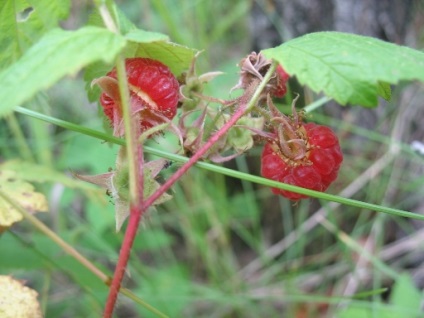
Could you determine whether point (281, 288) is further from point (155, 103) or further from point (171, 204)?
point (155, 103)

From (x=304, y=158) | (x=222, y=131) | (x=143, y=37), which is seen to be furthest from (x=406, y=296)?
(x=143, y=37)

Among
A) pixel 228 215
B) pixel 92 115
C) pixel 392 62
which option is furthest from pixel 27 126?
pixel 392 62

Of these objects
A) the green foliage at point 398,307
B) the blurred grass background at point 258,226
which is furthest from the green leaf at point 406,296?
the blurred grass background at point 258,226

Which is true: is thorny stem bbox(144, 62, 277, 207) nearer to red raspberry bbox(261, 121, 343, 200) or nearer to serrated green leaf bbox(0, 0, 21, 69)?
red raspberry bbox(261, 121, 343, 200)

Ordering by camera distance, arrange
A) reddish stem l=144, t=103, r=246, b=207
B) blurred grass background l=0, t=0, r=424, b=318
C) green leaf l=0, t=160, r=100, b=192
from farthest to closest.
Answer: blurred grass background l=0, t=0, r=424, b=318
green leaf l=0, t=160, r=100, b=192
reddish stem l=144, t=103, r=246, b=207

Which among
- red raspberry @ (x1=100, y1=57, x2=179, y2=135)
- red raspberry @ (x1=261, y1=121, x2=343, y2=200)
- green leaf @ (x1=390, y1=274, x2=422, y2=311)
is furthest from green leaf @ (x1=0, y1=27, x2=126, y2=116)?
green leaf @ (x1=390, y1=274, x2=422, y2=311)

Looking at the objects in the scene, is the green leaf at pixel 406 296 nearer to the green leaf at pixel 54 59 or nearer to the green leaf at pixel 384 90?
the green leaf at pixel 384 90
